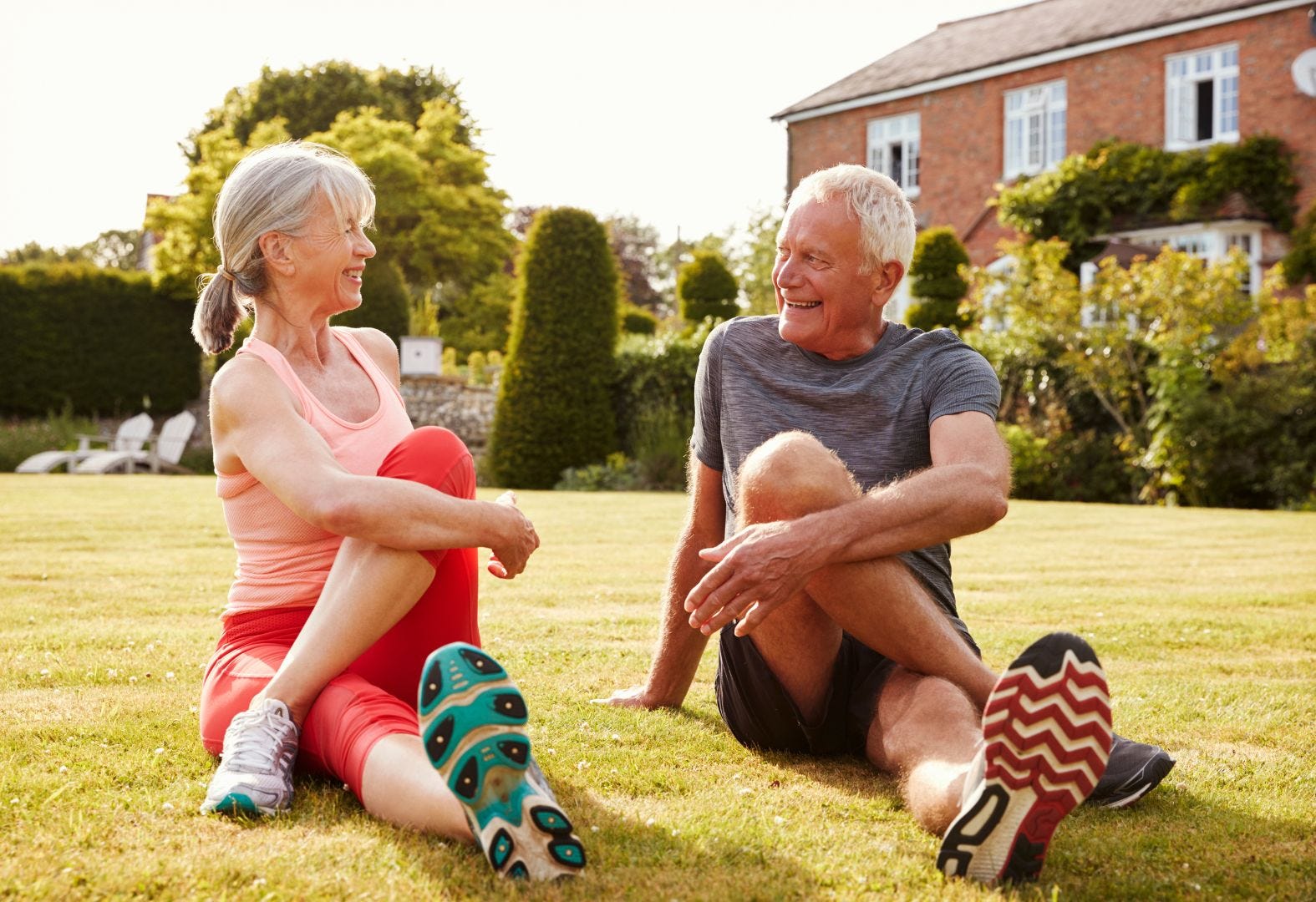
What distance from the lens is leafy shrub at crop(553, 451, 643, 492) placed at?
16.6 meters

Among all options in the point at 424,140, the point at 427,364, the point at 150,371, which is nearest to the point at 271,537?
the point at 427,364

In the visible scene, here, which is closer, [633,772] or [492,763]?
[492,763]

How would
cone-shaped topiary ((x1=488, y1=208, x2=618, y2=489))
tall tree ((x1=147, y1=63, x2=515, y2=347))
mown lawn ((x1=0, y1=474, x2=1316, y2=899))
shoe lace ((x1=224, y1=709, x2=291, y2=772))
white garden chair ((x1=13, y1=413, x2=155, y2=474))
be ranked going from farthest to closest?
tall tree ((x1=147, y1=63, x2=515, y2=347)) → white garden chair ((x1=13, y1=413, x2=155, y2=474)) → cone-shaped topiary ((x1=488, y1=208, x2=618, y2=489)) → shoe lace ((x1=224, y1=709, x2=291, y2=772)) → mown lawn ((x1=0, y1=474, x2=1316, y2=899))

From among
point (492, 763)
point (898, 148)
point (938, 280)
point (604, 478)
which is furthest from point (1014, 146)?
point (492, 763)

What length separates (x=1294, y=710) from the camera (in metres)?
3.60

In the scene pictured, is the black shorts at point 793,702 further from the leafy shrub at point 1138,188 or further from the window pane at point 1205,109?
the window pane at point 1205,109

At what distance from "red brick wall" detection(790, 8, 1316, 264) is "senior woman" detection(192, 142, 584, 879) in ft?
74.0

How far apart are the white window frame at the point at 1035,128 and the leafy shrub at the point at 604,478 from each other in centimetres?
1243

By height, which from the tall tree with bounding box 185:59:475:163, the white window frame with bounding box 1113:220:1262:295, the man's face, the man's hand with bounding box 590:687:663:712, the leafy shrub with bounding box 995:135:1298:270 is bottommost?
the man's hand with bounding box 590:687:663:712

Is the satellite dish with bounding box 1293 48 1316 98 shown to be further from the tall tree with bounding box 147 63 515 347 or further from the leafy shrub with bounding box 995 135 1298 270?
the tall tree with bounding box 147 63 515 347

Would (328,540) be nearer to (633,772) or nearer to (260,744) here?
(260,744)

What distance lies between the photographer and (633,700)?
11.5ft

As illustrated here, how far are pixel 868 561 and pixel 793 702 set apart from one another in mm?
546

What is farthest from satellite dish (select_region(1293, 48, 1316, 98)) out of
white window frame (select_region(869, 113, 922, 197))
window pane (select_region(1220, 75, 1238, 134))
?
white window frame (select_region(869, 113, 922, 197))
